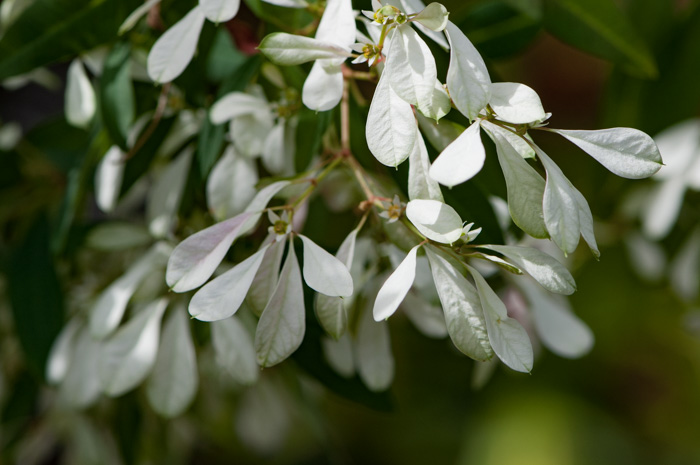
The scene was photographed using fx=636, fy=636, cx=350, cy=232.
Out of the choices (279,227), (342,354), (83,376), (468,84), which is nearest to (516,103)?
(468,84)

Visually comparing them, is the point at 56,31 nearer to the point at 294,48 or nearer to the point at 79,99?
the point at 79,99

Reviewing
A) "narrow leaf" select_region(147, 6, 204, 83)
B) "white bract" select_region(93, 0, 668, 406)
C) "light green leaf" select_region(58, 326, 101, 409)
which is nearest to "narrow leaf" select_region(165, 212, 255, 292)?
"white bract" select_region(93, 0, 668, 406)

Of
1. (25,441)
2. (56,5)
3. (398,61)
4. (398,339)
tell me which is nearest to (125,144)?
(56,5)

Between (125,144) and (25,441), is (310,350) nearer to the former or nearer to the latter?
(125,144)

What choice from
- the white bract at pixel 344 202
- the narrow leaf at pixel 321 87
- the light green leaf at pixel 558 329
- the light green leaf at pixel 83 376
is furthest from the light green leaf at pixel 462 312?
the light green leaf at pixel 83 376

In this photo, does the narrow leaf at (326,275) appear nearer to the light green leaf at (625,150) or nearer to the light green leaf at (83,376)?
the light green leaf at (625,150)

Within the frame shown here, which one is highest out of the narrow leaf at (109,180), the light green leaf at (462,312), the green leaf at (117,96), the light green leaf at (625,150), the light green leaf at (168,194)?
the light green leaf at (625,150)

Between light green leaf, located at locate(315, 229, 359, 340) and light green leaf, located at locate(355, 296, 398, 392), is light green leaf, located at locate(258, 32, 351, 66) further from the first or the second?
light green leaf, located at locate(355, 296, 398, 392)
